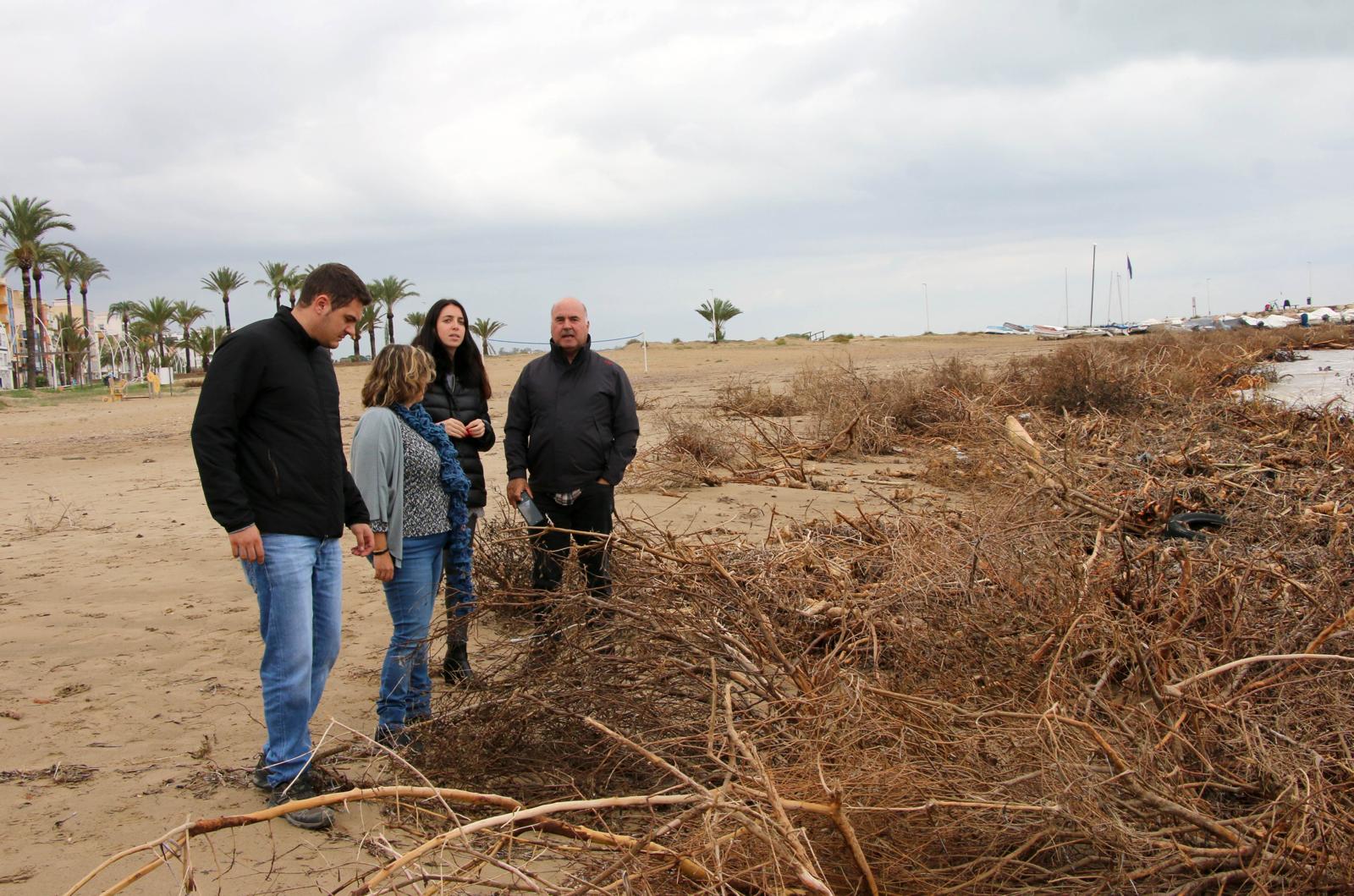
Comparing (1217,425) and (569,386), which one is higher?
(569,386)

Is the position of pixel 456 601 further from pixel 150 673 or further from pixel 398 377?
pixel 150 673


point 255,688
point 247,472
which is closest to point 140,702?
point 255,688

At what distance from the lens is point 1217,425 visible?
9867mm

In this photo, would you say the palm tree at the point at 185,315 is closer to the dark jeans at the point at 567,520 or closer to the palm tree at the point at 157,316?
the palm tree at the point at 157,316

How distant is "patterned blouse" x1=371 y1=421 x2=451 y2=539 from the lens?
3.82 m

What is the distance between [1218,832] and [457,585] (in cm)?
287

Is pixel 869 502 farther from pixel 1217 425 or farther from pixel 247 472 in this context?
pixel 247 472

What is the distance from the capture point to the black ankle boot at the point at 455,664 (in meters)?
4.11

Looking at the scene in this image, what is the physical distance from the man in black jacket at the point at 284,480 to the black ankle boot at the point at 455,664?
83 cm

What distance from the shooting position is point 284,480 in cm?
315

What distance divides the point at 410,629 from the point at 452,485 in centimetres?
59

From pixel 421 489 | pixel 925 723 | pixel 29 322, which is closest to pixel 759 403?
pixel 421 489

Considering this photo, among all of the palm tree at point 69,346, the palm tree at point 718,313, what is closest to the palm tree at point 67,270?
the palm tree at point 69,346

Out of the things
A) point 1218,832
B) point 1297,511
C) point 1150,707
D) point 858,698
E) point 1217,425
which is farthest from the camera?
point 1217,425
